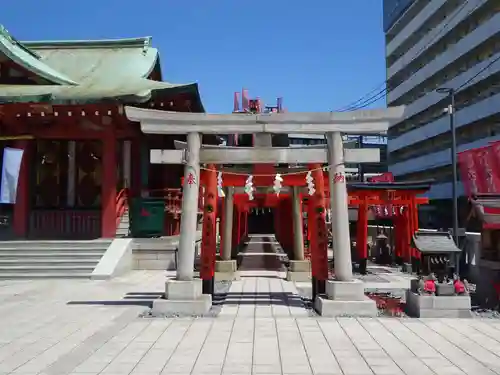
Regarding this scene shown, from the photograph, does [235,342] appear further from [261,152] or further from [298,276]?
[298,276]

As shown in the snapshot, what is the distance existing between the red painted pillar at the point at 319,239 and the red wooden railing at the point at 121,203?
9.94 metres

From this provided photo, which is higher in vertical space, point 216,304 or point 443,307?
point 443,307

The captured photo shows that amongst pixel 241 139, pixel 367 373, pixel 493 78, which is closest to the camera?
pixel 367 373

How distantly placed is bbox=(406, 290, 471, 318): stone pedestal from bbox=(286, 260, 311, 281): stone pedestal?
613 cm

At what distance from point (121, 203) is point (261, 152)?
10.4m

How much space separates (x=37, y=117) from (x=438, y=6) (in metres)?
43.9

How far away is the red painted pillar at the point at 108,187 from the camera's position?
17.6 meters

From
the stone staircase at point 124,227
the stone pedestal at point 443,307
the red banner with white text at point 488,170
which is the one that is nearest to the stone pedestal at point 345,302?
the stone pedestal at point 443,307

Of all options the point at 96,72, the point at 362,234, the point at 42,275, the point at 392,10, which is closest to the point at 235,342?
the point at 42,275

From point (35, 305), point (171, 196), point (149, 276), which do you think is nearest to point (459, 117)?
point (171, 196)

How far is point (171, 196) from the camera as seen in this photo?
20281 mm

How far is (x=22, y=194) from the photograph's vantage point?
58.9ft

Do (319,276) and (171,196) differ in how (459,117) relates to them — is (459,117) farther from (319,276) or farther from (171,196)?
(319,276)

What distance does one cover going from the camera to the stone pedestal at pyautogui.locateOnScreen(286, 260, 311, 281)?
15.3 metres
